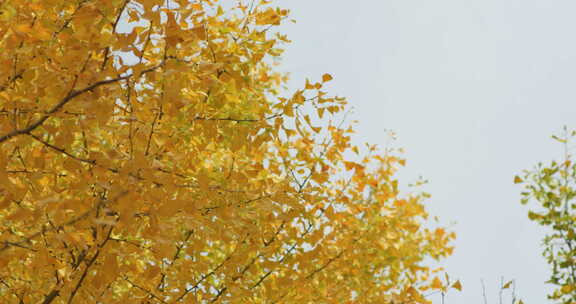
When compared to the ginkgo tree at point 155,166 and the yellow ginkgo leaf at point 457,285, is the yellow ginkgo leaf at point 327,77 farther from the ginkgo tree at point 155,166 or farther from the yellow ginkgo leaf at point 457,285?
the yellow ginkgo leaf at point 457,285

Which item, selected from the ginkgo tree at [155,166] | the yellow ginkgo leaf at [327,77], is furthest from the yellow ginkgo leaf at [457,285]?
the yellow ginkgo leaf at [327,77]

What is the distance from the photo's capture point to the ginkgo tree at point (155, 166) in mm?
1760

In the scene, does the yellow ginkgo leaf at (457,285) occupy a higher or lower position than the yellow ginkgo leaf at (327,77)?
lower

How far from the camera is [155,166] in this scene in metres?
1.78

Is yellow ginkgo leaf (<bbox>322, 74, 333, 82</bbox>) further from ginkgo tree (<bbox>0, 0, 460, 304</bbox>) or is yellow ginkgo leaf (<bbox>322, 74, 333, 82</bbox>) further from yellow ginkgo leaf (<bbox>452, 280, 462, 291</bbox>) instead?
yellow ginkgo leaf (<bbox>452, 280, 462, 291</bbox>)

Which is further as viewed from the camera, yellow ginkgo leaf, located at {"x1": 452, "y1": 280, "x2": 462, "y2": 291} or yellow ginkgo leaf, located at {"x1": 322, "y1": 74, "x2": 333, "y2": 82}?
yellow ginkgo leaf, located at {"x1": 452, "y1": 280, "x2": 462, "y2": 291}

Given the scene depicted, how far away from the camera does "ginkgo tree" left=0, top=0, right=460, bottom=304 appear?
Answer: 5.77 ft

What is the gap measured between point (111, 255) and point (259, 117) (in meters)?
Result: 1.07

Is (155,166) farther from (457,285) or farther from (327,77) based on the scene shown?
(457,285)

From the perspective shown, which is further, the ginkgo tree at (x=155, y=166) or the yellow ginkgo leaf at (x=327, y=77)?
the yellow ginkgo leaf at (x=327, y=77)

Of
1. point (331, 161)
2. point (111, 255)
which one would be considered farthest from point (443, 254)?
point (111, 255)

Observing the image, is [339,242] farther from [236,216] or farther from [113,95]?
[113,95]

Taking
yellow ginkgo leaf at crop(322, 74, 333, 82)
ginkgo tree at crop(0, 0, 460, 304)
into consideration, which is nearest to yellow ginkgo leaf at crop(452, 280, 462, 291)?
ginkgo tree at crop(0, 0, 460, 304)

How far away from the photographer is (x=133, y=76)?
178 centimetres
